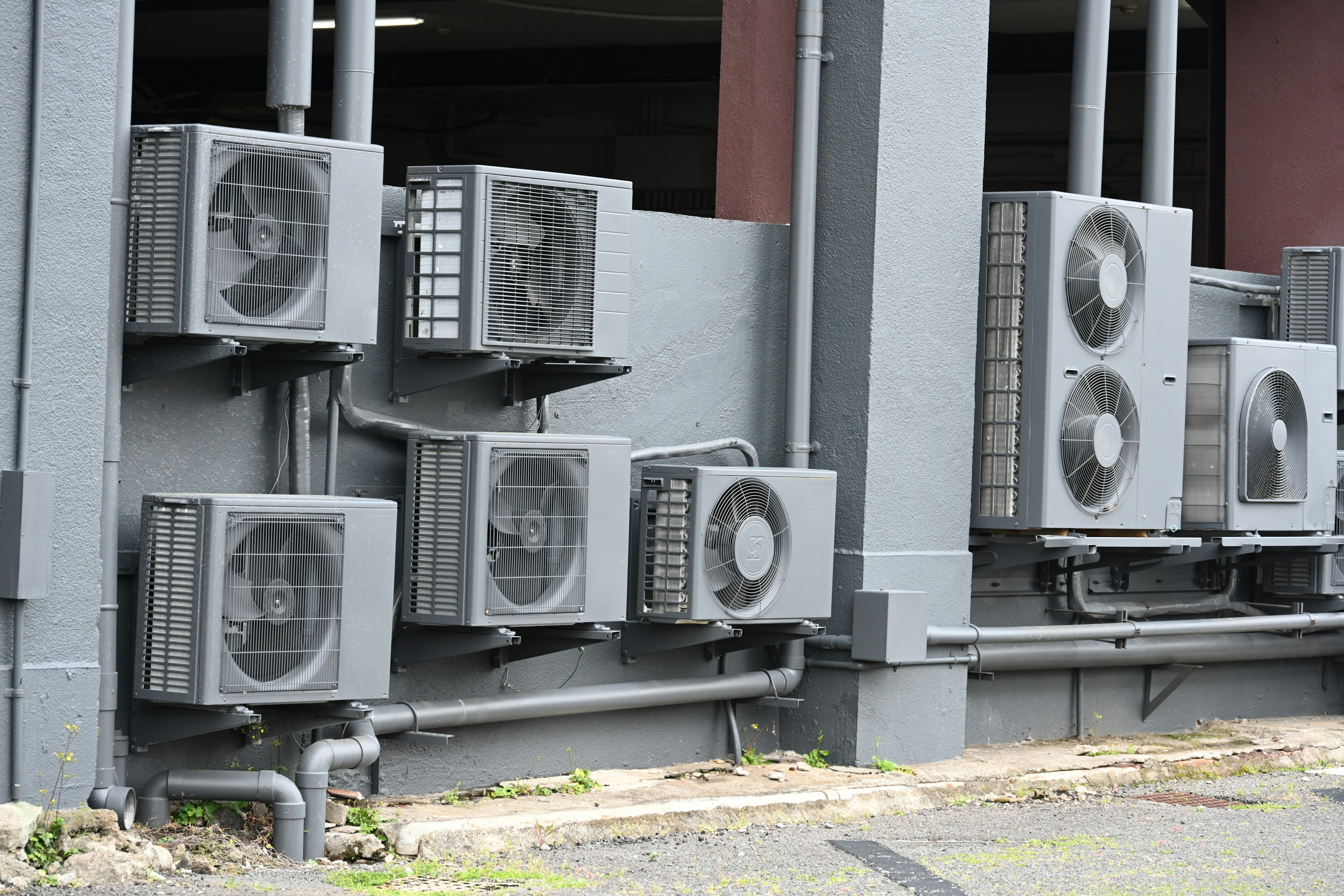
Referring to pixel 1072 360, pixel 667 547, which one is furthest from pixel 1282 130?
pixel 667 547

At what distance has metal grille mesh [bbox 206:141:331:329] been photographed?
577 cm

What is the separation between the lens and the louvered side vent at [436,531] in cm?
643

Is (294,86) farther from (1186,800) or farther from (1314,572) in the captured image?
(1314,572)

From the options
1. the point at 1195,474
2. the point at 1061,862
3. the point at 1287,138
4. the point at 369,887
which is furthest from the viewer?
the point at 1287,138

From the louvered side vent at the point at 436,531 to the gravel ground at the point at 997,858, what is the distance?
3.25ft

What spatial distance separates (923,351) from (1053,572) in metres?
1.71

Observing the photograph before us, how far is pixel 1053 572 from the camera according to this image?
899 centimetres

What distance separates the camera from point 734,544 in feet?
23.6

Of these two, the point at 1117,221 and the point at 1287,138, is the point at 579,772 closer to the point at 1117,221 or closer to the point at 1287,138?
the point at 1117,221

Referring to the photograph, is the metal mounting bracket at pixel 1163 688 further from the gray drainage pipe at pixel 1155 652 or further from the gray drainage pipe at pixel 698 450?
the gray drainage pipe at pixel 698 450

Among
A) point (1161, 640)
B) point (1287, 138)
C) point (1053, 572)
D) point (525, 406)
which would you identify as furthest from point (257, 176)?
point (1287, 138)

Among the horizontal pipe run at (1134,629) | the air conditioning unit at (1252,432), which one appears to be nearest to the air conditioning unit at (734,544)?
the horizontal pipe run at (1134,629)

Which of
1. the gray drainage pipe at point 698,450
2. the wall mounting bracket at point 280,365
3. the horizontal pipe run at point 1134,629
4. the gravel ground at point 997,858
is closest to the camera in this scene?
the gravel ground at point 997,858

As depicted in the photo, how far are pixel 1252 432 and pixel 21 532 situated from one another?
6130 millimetres
